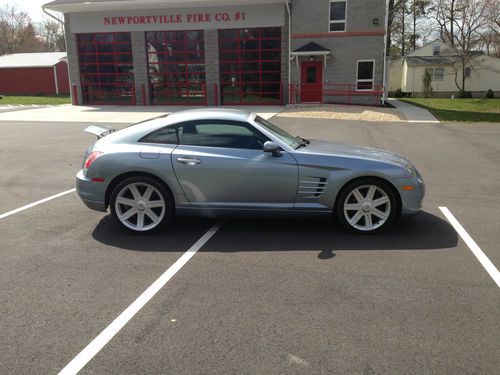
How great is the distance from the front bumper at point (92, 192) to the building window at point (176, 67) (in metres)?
22.1

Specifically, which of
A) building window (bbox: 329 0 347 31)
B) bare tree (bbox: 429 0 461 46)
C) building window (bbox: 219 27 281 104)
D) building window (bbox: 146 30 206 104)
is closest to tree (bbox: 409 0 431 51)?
bare tree (bbox: 429 0 461 46)

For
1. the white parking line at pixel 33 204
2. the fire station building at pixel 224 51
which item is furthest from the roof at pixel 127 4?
the white parking line at pixel 33 204

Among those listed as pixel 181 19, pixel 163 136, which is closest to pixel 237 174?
pixel 163 136

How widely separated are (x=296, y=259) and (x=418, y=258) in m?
1.20

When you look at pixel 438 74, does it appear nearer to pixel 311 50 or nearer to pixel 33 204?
pixel 311 50

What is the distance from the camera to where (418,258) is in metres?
4.59

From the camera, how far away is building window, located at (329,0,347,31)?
24.5m

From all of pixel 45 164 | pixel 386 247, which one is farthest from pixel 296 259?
pixel 45 164

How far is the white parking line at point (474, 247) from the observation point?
13.9ft

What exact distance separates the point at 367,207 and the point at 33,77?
154 feet

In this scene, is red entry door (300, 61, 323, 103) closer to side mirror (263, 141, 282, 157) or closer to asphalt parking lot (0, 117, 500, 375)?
asphalt parking lot (0, 117, 500, 375)

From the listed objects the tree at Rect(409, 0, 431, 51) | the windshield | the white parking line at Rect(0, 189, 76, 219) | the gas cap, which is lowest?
the white parking line at Rect(0, 189, 76, 219)

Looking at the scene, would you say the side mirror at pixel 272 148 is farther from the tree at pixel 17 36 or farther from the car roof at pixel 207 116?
the tree at pixel 17 36

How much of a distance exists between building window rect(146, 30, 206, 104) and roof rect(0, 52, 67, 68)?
68.7 ft
